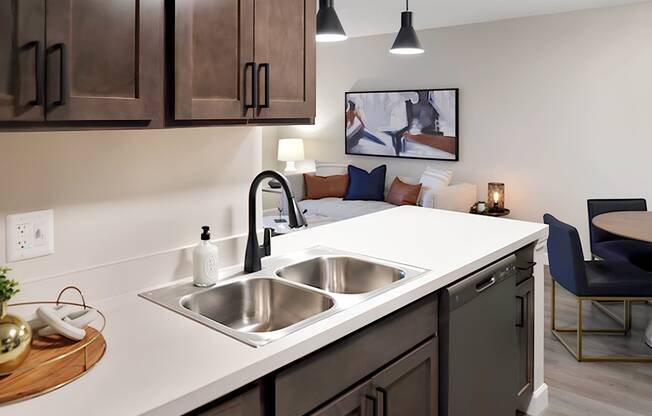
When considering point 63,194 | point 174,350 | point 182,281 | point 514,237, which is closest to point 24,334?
point 174,350

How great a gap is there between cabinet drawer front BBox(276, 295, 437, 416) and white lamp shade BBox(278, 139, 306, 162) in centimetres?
553

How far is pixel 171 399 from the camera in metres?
1.03

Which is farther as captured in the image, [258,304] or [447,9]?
[447,9]

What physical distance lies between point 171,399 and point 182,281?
745mm

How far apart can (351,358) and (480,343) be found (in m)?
0.79

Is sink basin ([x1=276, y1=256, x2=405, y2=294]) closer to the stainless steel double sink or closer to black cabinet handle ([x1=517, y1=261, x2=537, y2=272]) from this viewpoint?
the stainless steel double sink

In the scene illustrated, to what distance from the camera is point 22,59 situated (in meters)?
1.03

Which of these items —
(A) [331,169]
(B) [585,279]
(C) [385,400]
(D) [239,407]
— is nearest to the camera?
(D) [239,407]

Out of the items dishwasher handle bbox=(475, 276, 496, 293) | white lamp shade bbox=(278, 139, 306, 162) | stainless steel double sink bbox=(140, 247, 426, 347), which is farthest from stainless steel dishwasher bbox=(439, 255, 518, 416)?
white lamp shade bbox=(278, 139, 306, 162)

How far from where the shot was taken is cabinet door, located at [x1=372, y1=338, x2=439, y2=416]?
1595mm

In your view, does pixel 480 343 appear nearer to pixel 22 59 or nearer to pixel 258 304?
pixel 258 304

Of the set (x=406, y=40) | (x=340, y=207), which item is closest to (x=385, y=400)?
(x=406, y=40)

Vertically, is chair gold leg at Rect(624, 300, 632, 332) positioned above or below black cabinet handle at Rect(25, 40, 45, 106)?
below

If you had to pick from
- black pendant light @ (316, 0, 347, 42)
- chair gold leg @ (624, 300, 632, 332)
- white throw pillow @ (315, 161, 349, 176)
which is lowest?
chair gold leg @ (624, 300, 632, 332)
